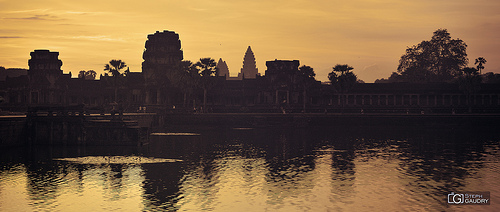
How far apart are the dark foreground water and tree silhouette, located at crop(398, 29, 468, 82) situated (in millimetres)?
98131

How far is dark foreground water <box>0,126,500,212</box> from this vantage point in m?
35.2

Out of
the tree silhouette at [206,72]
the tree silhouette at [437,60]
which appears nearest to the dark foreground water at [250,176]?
the tree silhouette at [206,72]

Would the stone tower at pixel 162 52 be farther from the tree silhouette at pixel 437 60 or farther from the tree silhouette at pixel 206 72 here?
the tree silhouette at pixel 437 60

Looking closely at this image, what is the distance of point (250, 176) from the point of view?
4634cm

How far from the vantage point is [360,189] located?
40.2 meters

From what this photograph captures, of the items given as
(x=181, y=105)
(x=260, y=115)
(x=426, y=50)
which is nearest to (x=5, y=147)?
(x=260, y=115)

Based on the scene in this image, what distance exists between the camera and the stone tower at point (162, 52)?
151863mm

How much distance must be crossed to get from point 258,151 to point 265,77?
257ft

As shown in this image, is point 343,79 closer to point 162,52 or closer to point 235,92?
point 235,92

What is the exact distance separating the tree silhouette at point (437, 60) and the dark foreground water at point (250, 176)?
98.1 meters

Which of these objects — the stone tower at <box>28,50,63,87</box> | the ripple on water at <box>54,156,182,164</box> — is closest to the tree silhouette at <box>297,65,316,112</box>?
the stone tower at <box>28,50,63,87</box>

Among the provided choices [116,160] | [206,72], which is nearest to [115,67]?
[206,72]

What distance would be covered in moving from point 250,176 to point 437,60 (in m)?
143

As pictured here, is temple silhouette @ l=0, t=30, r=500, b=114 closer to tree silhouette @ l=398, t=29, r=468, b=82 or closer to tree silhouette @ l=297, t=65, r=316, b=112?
tree silhouette @ l=297, t=65, r=316, b=112
